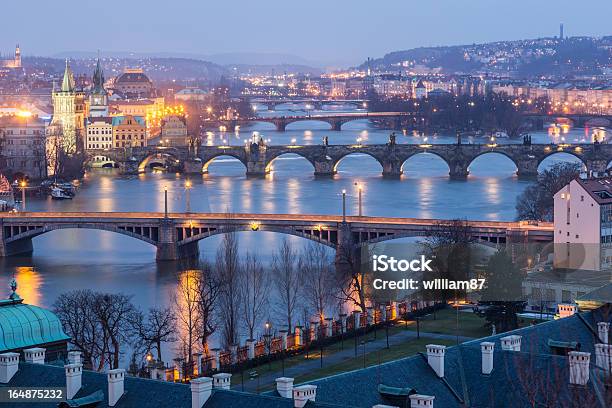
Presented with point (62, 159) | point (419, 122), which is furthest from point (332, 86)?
point (62, 159)

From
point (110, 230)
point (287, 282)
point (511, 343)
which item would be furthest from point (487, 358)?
point (110, 230)

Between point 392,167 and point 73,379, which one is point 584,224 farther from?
point 392,167

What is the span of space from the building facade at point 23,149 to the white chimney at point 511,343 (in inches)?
1685

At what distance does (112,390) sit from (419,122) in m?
80.7

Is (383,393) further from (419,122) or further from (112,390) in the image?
(419,122)

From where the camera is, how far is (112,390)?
13.3 metres

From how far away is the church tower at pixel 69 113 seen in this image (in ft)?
226

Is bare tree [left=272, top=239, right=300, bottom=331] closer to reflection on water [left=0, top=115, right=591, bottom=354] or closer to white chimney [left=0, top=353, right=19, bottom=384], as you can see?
reflection on water [left=0, top=115, right=591, bottom=354]

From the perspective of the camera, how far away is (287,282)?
2656 centimetres

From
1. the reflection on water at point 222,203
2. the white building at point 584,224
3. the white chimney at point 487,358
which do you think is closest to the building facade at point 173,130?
the reflection on water at point 222,203

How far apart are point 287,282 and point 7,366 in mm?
12664

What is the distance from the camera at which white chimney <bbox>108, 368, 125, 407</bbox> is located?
1326cm

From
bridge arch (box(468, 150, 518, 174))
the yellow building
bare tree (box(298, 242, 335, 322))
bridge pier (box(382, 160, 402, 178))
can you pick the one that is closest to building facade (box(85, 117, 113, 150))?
the yellow building

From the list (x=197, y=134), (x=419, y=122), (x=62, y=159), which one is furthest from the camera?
(x=419, y=122)
